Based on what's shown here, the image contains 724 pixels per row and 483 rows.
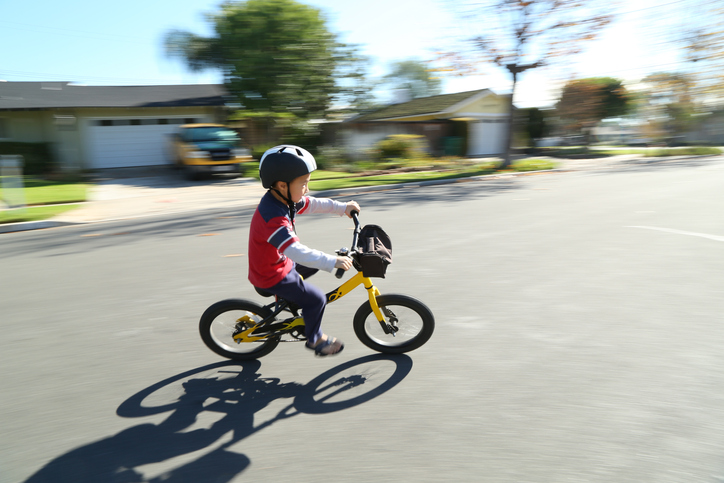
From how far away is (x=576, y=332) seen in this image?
13.7ft

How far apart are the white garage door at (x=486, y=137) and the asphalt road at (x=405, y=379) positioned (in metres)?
25.0

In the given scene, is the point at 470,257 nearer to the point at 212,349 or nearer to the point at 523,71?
the point at 212,349

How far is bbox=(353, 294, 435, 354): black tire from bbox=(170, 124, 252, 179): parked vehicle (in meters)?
15.6

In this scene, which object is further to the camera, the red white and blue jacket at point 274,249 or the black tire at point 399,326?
the black tire at point 399,326

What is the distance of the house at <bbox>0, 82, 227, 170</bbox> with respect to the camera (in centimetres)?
2286

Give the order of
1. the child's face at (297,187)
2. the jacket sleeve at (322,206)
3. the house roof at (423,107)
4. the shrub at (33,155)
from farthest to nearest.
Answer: the house roof at (423,107) → the shrub at (33,155) → the jacket sleeve at (322,206) → the child's face at (297,187)

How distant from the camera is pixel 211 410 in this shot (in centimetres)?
312

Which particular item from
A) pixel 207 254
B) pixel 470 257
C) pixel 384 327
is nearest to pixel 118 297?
pixel 207 254

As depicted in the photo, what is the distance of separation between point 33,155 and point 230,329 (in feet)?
74.7

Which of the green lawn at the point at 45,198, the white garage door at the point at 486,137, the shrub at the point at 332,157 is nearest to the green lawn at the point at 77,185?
the green lawn at the point at 45,198

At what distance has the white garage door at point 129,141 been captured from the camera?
23469mm

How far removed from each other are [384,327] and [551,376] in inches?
47.3

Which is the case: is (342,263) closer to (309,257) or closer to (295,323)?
(309,257)

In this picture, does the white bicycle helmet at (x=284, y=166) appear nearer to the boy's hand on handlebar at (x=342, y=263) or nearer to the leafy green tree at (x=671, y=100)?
the boy's hand on handlebar at (x=342, y=263)
